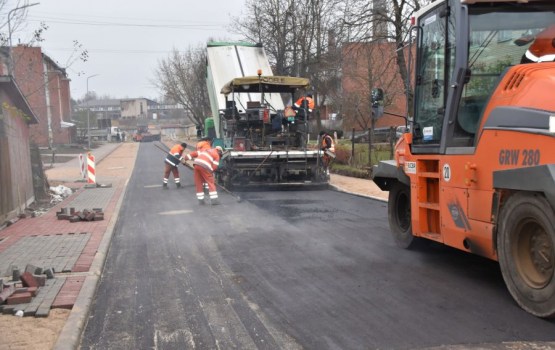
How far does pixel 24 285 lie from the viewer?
564 centimetres

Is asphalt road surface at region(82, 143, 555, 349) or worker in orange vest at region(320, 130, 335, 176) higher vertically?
worker in orange vest at region(320, 130, 335, 176)

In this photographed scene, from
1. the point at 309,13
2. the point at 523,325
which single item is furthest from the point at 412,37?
the point at 309,13

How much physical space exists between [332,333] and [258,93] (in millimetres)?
13156

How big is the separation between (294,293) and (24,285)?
2855 mm

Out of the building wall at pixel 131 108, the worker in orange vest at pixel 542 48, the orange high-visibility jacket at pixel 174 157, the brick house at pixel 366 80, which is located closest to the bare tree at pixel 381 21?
the brick house at pixel 366 80

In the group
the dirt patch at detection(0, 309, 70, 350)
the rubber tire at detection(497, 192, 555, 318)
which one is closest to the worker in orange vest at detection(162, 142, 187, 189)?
the dirt patch at detection(0, 309, 70, 350)

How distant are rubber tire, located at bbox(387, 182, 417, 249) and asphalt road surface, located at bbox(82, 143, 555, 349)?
174 millimetres

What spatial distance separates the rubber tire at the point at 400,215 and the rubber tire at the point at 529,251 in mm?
2454

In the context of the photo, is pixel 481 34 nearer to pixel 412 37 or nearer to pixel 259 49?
pixel 412 37

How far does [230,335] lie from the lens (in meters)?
4.36

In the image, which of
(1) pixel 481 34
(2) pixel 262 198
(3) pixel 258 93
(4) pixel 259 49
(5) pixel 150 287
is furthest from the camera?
(4) pixel 259 49

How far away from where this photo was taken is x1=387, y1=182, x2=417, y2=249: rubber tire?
7270 mm

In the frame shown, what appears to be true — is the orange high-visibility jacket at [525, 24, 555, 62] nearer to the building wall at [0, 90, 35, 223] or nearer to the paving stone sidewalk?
the paving stone sidewalk

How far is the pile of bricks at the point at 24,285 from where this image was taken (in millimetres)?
5148
